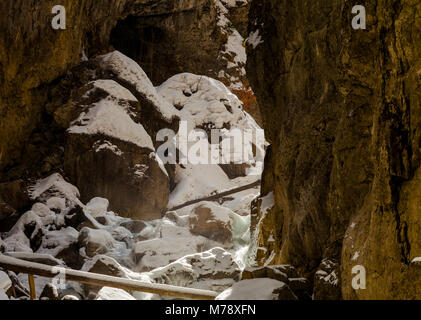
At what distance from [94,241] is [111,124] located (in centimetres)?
432

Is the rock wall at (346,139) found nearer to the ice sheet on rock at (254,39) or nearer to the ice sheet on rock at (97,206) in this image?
the ice sheet on rock at (254,39)

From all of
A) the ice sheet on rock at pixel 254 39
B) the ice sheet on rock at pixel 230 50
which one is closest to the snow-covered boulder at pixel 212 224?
the ice sheet on rock at pixel 254 39

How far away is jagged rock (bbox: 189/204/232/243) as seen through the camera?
1307 cm

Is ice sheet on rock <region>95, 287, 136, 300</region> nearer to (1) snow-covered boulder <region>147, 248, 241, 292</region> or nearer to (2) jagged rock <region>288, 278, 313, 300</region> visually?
(2) jagged rock <region>288, 278, 313, 300</region>

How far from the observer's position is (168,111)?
17125 mm

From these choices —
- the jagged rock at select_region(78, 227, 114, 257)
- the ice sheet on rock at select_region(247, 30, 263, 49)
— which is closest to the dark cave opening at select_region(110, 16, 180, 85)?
the jagged rock at select_region(78, 227, 114, 257)

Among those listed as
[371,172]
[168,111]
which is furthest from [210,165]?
[371,172]

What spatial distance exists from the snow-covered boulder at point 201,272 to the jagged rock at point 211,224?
2.36m

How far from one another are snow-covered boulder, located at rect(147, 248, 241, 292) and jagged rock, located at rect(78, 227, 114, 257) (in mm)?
1813

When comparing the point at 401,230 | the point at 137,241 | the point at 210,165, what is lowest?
the point at 137,241

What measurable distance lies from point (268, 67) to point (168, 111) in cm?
901

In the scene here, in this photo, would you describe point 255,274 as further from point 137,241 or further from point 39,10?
point 39,10

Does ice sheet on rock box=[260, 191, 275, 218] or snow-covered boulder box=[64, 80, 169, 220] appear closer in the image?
ice sheet on rock box=[260, 191, 275, 218]

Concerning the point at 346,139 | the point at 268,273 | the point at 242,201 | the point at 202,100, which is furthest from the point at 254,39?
the point at 202,100
